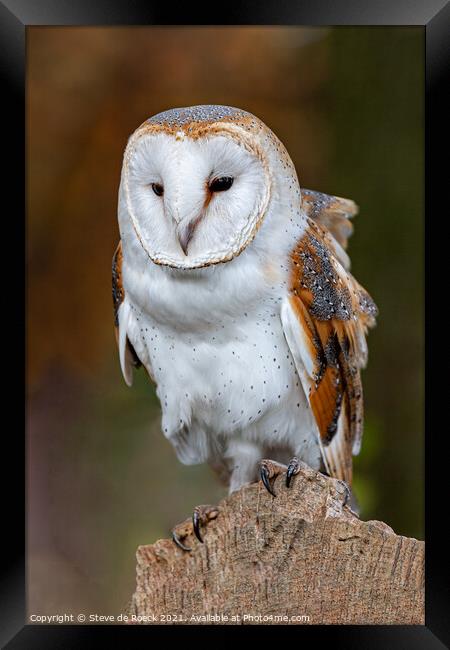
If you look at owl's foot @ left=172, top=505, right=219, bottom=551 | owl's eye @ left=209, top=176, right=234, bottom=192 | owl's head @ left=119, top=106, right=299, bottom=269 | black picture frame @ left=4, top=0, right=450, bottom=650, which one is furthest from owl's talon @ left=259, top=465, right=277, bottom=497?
owl's eye @ left=209, top=176, right=234, bottom=192

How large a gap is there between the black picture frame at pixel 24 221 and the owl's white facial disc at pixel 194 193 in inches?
10.9

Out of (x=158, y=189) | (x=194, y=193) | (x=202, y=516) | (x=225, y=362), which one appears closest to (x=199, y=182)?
(x=194, y=193)

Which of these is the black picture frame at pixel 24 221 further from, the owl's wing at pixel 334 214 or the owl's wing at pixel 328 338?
the owl's wing at pixel 334 214

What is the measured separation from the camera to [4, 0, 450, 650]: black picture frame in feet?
6.09

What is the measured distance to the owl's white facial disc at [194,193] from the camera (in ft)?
5.77

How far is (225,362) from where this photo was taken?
201cm

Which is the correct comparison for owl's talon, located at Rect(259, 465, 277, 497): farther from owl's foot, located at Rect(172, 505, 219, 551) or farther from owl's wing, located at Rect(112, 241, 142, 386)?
owl's wing, located at Rect(112, 241, 142, 386)

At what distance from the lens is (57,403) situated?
8.43 feet

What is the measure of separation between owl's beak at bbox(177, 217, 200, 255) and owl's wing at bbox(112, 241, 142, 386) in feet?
1.15

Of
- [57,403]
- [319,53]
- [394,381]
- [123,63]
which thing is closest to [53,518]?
[57,403]

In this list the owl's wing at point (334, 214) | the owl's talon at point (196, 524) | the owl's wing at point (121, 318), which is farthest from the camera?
the owl's wing at point (334, 214)

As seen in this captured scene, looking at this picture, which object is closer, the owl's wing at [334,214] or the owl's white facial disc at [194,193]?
the owl's white facial disc at [194,193]

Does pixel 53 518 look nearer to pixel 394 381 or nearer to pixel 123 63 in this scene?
pixel 394 381

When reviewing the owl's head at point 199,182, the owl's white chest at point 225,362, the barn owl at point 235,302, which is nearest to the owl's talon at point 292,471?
the barn owl at point 235,302
